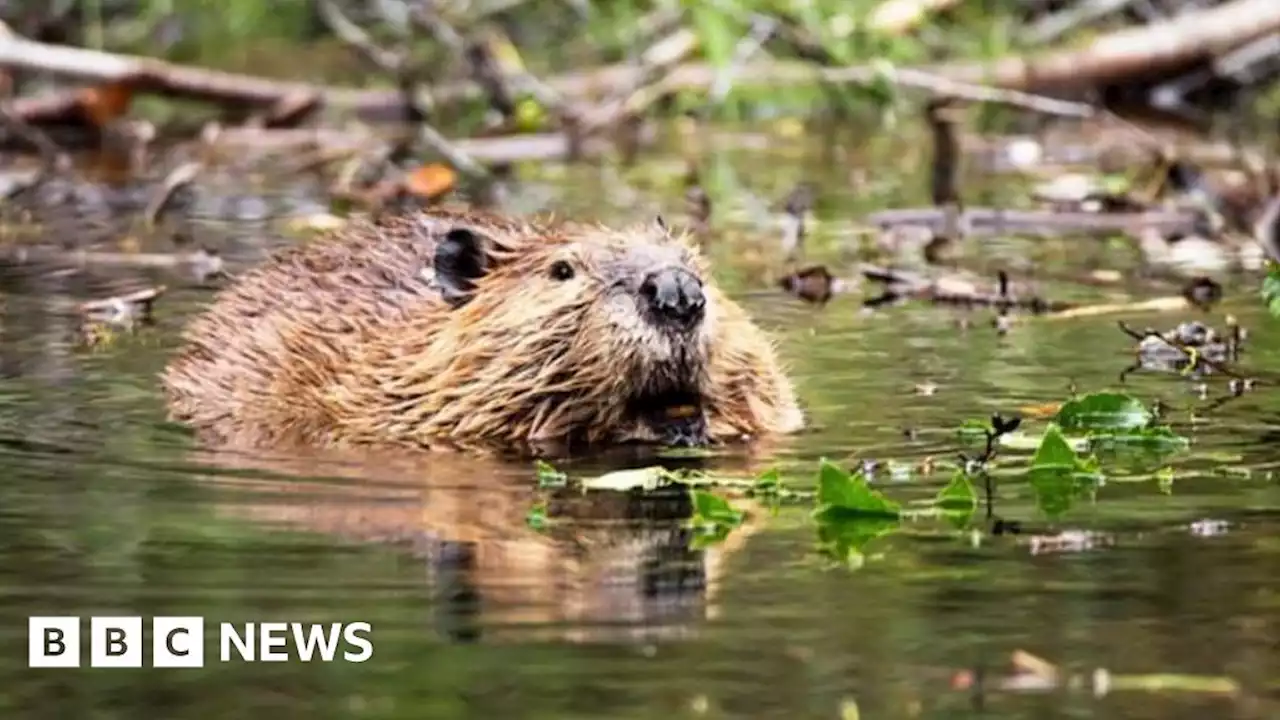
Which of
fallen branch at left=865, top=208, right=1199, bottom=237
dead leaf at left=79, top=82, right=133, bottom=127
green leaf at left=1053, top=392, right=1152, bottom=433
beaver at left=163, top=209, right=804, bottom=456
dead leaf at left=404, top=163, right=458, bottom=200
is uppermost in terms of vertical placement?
dead leaf at left=79, top=82, right=133, bottom=127

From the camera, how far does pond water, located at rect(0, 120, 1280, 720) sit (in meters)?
3.50

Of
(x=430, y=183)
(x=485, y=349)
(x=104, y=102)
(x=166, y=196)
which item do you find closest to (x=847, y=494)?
(x=485, y=349)

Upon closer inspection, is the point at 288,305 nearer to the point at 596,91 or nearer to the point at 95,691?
the point at 95,691

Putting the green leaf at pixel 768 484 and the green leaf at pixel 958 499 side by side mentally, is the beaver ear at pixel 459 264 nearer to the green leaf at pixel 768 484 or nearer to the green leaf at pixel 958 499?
the green leaf at pixel 768 484

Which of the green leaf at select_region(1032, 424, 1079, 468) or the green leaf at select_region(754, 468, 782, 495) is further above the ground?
the green leaf at select_region(1032, 424, 1079, 468)

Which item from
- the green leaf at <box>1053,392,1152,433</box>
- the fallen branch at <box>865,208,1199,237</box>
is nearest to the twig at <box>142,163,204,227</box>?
the fallen branch at <box>865,208,1199,237</box>

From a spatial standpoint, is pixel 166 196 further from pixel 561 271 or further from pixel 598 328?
pixel 598 328

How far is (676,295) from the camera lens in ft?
17.9

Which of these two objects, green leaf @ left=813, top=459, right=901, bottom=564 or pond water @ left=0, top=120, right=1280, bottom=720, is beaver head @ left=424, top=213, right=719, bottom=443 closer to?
pond water @ left=0, top=120, right=1280, bottom=720

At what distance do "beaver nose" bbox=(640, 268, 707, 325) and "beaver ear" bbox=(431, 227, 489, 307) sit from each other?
0.66 metres

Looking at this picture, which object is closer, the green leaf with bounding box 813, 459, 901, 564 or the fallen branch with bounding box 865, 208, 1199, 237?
the green leaf with bounding box 813, 459, 901, 564

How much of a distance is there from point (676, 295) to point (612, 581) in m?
1.36

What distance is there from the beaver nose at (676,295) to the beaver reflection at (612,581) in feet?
2.05

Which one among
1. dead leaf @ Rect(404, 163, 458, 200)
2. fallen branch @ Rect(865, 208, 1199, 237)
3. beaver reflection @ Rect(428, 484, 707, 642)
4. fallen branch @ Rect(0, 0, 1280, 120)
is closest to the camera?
beaver reflection @ Rect(428, 484, 707, 642)
